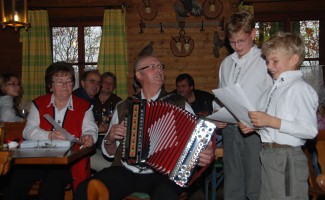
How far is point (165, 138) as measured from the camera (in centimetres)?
263

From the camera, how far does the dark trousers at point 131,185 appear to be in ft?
8.73

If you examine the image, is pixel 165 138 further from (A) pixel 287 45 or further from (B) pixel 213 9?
(B) pixel 213 9

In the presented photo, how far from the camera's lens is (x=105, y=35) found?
7488 mm

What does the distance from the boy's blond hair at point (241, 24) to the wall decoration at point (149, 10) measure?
15.8 feet

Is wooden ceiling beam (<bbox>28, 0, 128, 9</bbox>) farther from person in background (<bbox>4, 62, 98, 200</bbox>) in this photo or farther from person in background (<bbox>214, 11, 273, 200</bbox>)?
person in background (<bbox>214, 11, 273, 200</bbox>)

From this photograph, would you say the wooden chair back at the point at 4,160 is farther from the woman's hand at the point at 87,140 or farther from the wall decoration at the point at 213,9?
the wall decoration at the point at 213,9

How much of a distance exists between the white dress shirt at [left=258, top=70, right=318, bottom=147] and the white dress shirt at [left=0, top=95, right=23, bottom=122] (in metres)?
2.71

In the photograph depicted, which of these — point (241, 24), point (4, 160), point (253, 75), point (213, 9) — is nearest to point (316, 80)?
point (213, 9)

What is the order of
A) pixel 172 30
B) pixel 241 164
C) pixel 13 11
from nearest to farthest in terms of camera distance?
pixel 241 164 < pixel 13 11 < pixel 172 30

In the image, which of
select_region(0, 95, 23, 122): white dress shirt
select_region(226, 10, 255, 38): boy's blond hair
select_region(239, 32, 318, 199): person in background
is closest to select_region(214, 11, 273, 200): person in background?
select_region(226, 10, 255, 38): boy's blond hair

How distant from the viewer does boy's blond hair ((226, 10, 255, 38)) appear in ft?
9.27

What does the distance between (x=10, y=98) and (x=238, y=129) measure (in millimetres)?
2555

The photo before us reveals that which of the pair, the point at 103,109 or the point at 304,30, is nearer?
the point at 103,109

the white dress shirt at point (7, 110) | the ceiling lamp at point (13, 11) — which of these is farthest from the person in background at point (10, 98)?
the ceiling lamp at point (13, 11)
